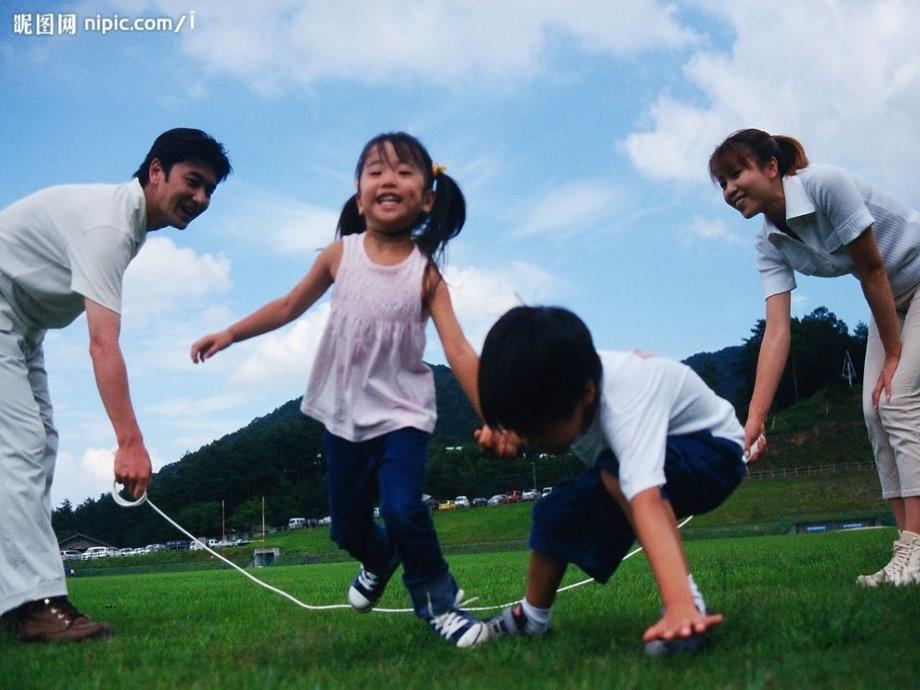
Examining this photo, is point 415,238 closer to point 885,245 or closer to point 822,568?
point 885,245

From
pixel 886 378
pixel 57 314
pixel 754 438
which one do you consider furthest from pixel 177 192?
pixel 886 378

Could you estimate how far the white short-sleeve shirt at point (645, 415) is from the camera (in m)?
2.72

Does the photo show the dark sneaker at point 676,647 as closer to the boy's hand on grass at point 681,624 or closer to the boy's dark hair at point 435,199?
the boy's hand on grass at point 681,624

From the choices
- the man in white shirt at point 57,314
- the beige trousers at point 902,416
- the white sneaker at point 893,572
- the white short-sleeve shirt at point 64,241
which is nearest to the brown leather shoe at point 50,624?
the man in white shirt at point 57,314

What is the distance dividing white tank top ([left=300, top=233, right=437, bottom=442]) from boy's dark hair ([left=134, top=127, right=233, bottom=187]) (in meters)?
1.11

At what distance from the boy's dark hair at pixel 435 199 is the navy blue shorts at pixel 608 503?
3.69 ft

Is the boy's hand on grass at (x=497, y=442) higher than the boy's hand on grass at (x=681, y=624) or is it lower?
higher

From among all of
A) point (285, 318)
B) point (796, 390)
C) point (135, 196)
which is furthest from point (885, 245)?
point (796, 390)

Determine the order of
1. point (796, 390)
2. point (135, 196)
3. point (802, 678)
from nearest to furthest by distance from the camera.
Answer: point (802, 678) → point (135, 196) → point (796, 390)

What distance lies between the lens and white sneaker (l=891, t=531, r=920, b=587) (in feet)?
14.3

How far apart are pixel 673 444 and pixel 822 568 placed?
3593 millimetres

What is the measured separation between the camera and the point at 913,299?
4.91 meters

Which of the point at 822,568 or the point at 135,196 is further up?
the point at 135,196

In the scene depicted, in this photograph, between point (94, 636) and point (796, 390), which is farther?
point (796, 390)
